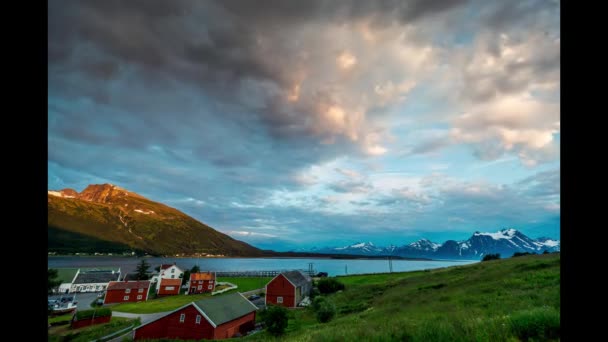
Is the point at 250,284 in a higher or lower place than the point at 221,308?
lower

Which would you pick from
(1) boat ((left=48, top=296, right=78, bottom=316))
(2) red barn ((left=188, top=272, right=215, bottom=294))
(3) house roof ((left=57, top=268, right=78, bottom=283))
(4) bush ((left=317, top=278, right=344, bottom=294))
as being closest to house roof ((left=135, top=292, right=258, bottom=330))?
(4) bush ((left=317, top=278, right=344, bottom=294))

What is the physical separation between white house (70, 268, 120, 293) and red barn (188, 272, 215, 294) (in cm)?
1935

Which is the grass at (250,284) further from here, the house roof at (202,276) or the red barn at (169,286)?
the red barn at (169,286)

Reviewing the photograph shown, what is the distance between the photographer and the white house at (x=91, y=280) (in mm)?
71875

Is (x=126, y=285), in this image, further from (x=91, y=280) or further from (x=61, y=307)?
(x=91, y=280)

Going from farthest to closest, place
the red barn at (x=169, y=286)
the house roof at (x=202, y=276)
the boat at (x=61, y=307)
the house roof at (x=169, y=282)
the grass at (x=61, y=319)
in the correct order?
the house roof at (x=169, y=282), the red barn at (x=169, y=286), the house roof at (x=202, y=276), the boat at (x=61, y=307), the grass at (x=61, y=319)

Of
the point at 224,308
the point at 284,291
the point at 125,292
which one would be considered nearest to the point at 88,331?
the point at 224,308

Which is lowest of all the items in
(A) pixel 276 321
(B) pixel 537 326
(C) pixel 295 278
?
(C) pixel 295 278

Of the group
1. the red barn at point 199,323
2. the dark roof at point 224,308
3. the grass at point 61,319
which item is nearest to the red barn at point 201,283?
the grass at point 61,319

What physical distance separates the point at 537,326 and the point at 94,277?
296 feet

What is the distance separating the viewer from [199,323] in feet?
93.8
